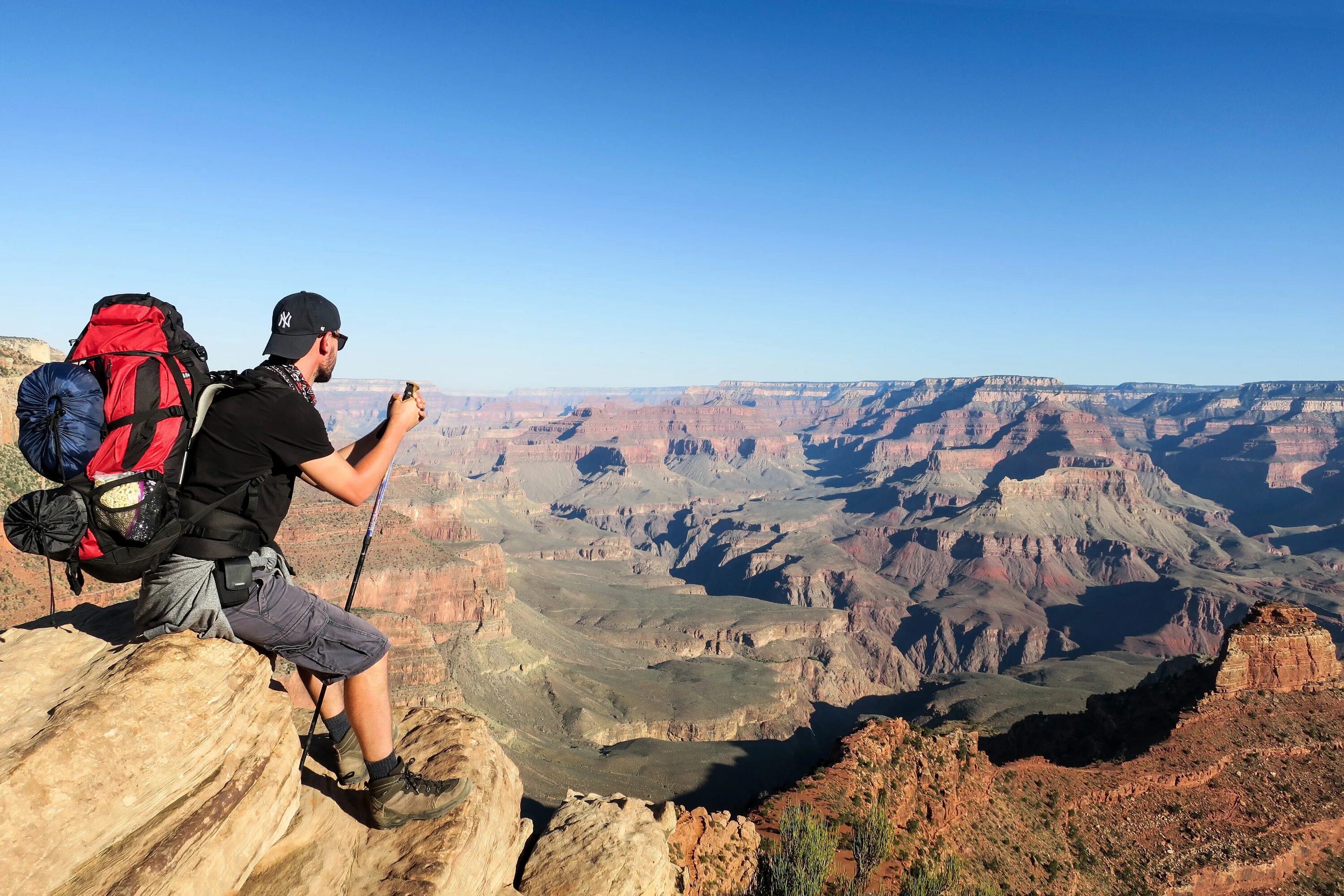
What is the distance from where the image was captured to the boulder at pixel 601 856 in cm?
1040

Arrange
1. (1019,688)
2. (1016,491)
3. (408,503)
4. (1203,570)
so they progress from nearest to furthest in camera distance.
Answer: (1019,688)
(408,503)
(1203,570)
(1016,491)

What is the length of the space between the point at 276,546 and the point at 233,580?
0.49 m

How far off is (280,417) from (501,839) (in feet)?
22.1

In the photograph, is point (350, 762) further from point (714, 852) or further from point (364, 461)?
point (714, 852)

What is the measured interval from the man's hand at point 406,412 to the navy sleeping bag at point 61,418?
2.18 m

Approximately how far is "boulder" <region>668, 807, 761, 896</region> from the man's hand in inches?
421

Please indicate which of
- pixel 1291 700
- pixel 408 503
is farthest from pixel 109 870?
pixel 408 503

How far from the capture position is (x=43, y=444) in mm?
5266

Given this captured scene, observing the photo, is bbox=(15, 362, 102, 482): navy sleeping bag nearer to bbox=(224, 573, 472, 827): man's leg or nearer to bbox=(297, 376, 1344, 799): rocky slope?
bbox=(224, 573, 472, 827): man's leg

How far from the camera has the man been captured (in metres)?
5.87

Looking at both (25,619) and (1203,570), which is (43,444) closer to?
(25,619)

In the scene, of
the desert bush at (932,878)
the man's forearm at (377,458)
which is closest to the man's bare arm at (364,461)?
the man's forearm at (377,458)

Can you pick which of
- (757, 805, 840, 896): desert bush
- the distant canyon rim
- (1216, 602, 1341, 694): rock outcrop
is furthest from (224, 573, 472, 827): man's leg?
(1216, 602, 1341, 694): rock outcrop

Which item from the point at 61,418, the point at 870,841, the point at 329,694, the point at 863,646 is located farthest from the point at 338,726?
the point at 863,646
